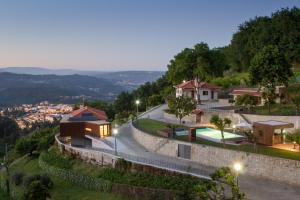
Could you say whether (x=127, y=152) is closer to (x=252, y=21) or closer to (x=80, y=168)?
(x=80, y=168)

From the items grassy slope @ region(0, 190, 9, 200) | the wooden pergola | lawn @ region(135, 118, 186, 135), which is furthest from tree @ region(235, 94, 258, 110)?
grassy slope @ region(0, 190, 9, 200)

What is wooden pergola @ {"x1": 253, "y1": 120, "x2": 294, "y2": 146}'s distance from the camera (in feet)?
118

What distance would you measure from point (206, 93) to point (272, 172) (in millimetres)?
34607

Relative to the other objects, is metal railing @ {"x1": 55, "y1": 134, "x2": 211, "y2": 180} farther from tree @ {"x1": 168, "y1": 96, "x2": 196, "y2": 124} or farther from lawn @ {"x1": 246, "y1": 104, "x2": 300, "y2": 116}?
lawn @ {"x1": 246, "y1": 104, "x2": 300, "y2": 116}

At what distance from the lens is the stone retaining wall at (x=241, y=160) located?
2998cm

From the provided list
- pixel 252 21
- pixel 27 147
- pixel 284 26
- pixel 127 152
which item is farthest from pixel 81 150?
pixel 252 21

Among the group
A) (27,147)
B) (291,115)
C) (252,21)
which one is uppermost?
(252,21)

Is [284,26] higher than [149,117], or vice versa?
[284,26]

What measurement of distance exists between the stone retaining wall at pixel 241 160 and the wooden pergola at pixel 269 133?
357 cm

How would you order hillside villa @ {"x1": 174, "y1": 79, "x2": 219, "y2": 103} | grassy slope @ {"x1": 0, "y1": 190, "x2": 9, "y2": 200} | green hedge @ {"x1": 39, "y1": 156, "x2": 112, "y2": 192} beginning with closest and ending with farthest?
green hedge @ {"x1": 39, "y1": 156, "x2": 112, "y2": 192} → grassy slope @ {"x1": 0, "y1": 190, "x2": 9, "y2": 200} → hillside villa @ {"x1": 174, "y1": 79, "x2": 219, "y2": 103}

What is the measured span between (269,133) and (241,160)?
4.77 meters

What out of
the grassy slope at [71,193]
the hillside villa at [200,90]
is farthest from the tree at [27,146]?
the hillside villa at [200,90]

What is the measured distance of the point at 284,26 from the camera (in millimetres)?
72875

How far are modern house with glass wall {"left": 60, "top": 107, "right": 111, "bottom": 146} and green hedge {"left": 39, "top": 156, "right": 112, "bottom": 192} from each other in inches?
228
